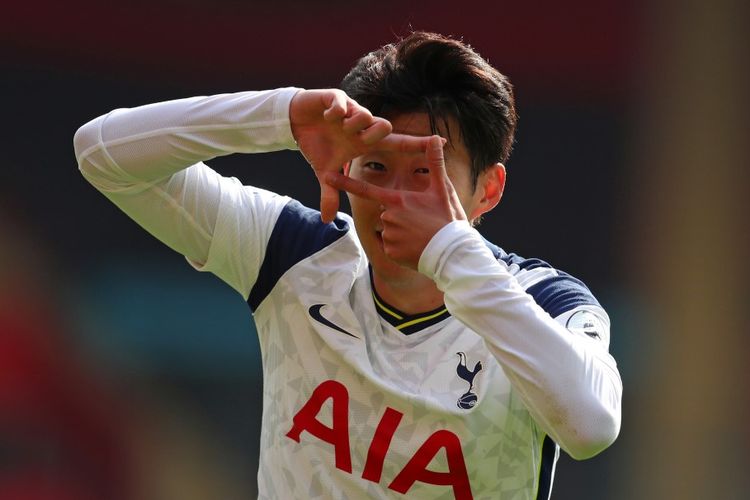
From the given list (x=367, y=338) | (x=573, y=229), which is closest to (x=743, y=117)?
(x=573, y=229)

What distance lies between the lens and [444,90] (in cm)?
221

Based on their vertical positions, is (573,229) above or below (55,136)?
below

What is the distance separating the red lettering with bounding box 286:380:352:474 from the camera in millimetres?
2076

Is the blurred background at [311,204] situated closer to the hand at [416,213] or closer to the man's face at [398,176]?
the man's face at [398,176]

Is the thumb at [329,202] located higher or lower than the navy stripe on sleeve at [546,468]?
higher

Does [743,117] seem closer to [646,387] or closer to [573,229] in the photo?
[573,229]

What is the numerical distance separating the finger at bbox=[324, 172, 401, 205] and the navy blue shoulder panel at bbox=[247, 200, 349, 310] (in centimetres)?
35

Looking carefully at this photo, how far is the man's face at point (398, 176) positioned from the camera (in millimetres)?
2033

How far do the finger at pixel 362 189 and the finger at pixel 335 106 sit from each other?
0.32 ft

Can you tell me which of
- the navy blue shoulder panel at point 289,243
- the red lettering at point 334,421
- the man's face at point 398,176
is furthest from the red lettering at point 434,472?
the navy blue shoulder panel at point 289,243

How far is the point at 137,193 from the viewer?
6.75 ft

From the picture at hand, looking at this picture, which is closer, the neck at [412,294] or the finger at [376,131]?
the finger at [376,131]

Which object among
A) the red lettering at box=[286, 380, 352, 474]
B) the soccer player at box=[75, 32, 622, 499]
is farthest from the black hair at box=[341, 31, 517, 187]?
the red lettering at box=[286, 380, 352, 474]

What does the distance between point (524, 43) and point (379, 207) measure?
3477mm
